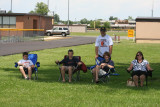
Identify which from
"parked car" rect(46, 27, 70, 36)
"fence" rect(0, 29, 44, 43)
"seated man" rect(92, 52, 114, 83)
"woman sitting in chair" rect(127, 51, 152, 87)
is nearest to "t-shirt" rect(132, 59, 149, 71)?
"woman sitting in chair" rect(127, 51, 152, 87)

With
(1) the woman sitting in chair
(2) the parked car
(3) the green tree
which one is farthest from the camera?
(3) the green tree

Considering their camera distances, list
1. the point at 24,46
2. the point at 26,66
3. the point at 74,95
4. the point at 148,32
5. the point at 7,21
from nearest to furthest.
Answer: the point at 74,95 → the point at 26,66 → the point at 24,46 → the point at 148,32 → the point at 7,21

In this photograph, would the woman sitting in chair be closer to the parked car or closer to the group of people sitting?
the group of people sitting

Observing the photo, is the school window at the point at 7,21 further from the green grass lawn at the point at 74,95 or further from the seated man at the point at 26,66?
the green grass lawn at the point at 74,95

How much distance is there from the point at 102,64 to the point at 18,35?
31699mm

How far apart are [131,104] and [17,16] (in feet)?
161

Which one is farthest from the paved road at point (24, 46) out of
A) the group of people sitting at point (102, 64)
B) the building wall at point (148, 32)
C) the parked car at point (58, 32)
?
the parked car at point (58, 32)

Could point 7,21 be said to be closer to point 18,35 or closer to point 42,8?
point 18,35

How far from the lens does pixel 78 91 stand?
394 inches

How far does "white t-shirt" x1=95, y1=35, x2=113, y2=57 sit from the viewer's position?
12766mm

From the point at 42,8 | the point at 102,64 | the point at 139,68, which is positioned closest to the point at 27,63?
the point at 102,64

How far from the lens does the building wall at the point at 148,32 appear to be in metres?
43.7

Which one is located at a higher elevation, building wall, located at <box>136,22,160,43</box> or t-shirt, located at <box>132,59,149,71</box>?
building wall, located at <box>136,22,160,43</box>

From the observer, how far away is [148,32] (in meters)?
43.8
